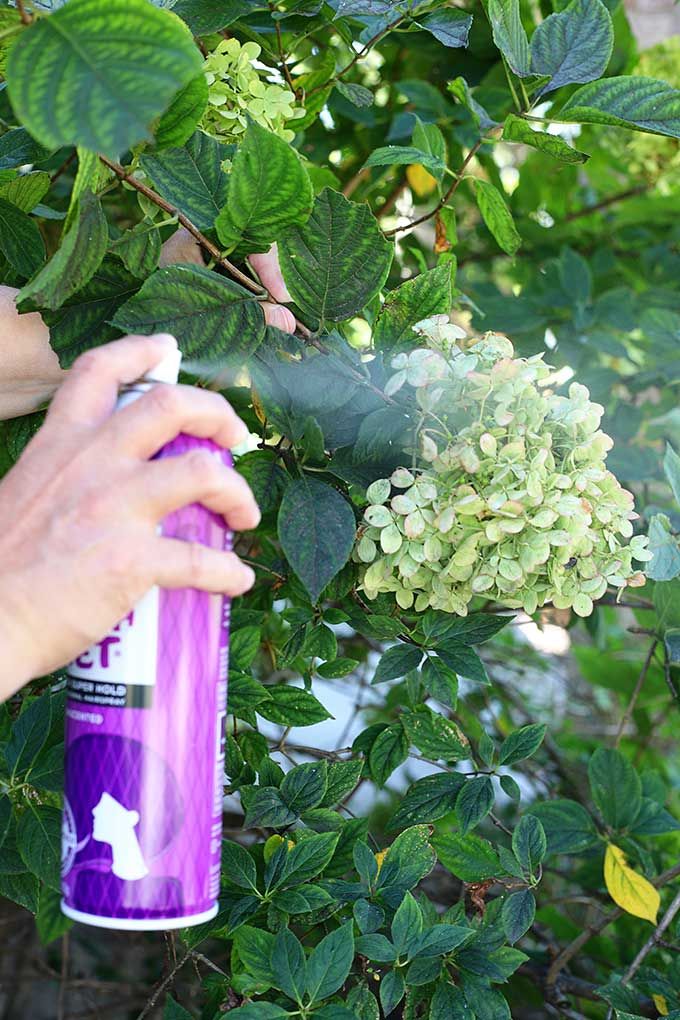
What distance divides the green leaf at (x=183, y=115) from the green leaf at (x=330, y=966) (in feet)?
2.11

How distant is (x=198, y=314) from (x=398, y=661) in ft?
1.24

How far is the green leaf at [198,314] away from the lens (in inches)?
28.5

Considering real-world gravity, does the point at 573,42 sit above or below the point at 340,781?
above

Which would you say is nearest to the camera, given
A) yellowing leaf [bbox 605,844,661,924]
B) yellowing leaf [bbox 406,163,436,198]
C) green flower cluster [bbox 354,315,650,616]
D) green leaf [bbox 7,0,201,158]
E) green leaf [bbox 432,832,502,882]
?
green leaf [bbox 7,0,201,158]

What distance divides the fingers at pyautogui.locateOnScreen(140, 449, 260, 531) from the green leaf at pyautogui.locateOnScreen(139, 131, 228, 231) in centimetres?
27

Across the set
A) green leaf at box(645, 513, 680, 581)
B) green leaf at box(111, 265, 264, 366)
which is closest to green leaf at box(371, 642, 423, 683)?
green leaf at box(645, 513, 680, 581)

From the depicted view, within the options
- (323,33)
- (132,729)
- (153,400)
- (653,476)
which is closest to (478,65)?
(323,33)

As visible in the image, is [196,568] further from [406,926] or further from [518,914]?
[518,914]

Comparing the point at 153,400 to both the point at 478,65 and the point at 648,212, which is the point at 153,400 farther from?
the point at 648,212

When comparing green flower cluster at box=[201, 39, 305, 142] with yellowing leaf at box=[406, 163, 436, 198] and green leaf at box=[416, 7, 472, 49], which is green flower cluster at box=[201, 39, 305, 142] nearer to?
green leaf at box=[416, 7, 472, 49]

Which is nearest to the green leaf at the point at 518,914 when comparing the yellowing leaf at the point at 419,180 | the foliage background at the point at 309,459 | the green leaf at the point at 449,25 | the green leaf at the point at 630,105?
the foliage background at the point at 309,459

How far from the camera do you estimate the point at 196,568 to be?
2.00 ft

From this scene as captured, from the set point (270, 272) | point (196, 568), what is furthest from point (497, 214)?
point (196, 568)

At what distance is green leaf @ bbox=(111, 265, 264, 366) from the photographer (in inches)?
28.5
